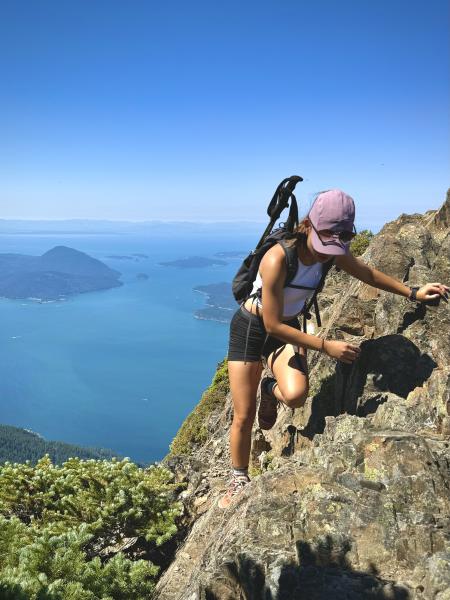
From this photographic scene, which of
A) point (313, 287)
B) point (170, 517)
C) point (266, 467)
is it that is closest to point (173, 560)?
point (170, 517)

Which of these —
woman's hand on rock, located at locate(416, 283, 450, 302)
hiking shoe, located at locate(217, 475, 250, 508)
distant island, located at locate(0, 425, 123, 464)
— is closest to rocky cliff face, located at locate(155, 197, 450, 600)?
hiking shoe, located at locate(217, 475, 250, 508)

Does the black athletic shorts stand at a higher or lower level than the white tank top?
lower

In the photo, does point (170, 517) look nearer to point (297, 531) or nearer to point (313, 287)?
point (297, 531)

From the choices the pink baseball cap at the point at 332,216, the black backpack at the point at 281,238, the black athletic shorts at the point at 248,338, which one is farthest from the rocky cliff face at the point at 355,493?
the pink baseball cap at the point at 332,216

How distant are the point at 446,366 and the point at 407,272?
2.68 m

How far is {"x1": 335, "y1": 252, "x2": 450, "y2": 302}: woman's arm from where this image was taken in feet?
19.7

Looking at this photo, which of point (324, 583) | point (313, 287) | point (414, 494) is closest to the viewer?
point (324, 583)

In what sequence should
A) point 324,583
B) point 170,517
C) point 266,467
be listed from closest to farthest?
1. point 324,583
2. point 170,517
3. point 266,467

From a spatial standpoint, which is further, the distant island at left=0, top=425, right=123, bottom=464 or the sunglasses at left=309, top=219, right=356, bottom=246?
the distant island at left=0, top=425, right=123, bottom=464

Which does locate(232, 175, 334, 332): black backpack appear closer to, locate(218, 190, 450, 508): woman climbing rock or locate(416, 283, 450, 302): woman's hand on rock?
locate(218, 190, 450, 508): woman climbing rock

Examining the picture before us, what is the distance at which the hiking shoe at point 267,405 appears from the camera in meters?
6.88

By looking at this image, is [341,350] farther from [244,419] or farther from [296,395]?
[244,419]

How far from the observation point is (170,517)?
25.1ft

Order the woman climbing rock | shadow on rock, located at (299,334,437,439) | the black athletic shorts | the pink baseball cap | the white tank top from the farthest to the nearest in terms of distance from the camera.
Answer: shadow on rock, located at (299,334,437,439) < the black athletic shorts < the white tank top < the woman climbing rock < the pink baseball cap
